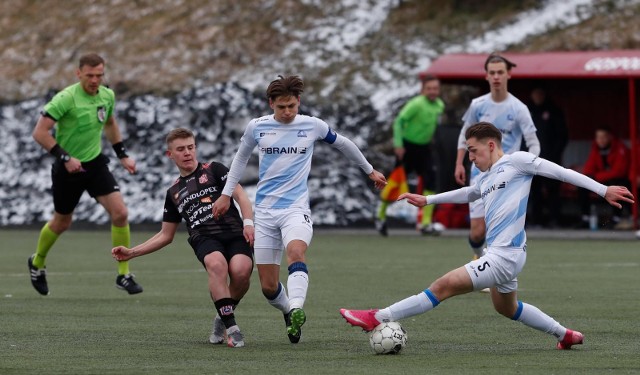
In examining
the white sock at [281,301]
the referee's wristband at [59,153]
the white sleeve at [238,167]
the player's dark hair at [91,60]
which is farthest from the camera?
the referee's wristband at [59,153]

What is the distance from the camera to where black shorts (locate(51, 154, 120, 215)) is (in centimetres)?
1376

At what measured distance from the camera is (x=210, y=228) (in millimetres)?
10000

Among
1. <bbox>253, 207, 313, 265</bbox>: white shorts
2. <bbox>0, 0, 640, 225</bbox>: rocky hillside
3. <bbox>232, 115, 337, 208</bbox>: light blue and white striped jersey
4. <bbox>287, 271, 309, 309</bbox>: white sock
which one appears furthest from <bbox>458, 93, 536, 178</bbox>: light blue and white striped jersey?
<bbox>0, 0, 640, 225</bbox>: rocky hillside

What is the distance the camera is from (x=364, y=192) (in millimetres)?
25266

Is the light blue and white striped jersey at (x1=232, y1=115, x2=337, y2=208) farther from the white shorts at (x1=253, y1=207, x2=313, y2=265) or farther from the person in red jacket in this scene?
the person in red jacket

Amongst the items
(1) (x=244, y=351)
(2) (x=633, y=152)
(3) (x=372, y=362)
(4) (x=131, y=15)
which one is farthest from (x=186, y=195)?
(4) (x=131, y=15)

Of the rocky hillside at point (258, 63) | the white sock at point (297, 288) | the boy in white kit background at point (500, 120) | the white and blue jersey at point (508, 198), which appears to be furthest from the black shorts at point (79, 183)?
the rocky hillside at point (258, 63)

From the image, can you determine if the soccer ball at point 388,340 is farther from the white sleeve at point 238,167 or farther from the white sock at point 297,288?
the white sleeve at point 238,167

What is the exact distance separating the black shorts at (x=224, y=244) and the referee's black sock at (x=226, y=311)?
1.39 feet

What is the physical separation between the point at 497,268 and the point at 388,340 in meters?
0.82

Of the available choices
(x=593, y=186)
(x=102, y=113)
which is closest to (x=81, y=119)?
(x=102, y=113)

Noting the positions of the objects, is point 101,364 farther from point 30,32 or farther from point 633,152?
point 30,32

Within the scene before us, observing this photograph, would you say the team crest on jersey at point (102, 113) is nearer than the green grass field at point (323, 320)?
No

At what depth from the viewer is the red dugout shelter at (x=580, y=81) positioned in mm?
22375
